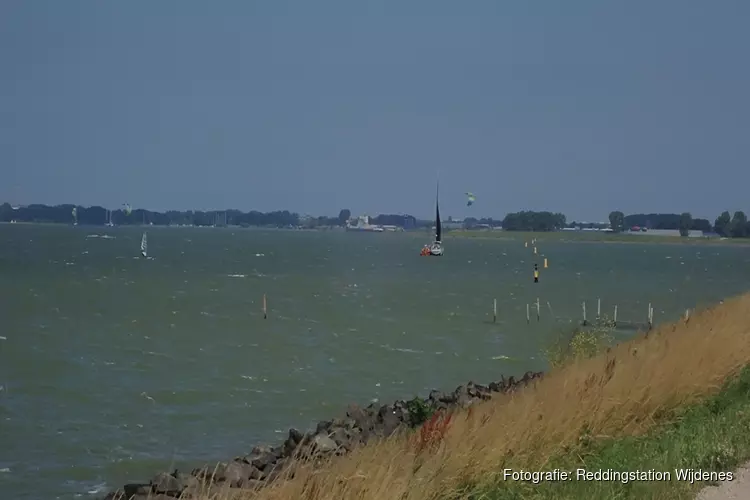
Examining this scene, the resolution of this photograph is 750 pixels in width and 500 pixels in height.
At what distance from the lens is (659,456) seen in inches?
→ 328

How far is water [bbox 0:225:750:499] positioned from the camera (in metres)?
21.9

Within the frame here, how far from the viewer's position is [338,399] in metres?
28.1

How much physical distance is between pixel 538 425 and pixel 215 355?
97.9 feet

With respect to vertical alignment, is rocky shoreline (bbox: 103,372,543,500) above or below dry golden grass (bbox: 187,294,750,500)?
below

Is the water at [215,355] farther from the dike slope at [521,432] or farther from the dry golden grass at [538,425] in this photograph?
the dry golden grass at [538,425]

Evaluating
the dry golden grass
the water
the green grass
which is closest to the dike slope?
the dry golden grass

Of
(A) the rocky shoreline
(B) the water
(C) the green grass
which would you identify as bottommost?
(B) the water

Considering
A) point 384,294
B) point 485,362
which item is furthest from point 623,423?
point 384,294

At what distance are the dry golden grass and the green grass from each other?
166 millimetres

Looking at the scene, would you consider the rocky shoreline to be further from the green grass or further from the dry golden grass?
the green grass

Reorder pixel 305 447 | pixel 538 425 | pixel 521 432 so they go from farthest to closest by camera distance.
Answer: pixel 305 447 → pixel 538 425 → pixel 521 432

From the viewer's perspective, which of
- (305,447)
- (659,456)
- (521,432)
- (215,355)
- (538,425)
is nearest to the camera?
(659,456)

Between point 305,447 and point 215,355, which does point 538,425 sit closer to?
point 305,447

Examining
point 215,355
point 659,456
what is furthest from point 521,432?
point 215,355
